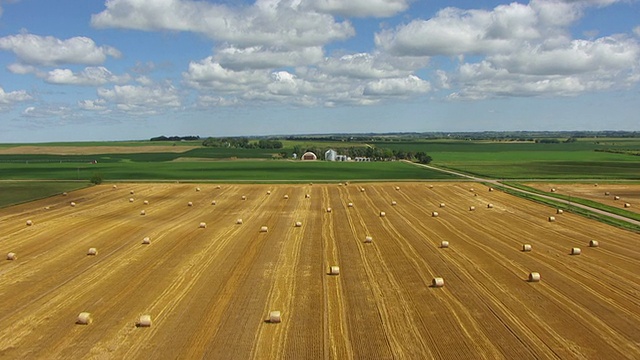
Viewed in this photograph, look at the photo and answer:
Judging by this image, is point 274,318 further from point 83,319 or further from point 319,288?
point 83,319

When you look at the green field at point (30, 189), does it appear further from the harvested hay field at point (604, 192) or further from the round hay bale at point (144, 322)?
the harvested hay field at point (604, 192)

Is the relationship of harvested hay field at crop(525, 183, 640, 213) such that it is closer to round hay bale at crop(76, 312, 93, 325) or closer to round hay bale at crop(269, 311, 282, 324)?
round hay bale at crop(269, 311, 282, 324)

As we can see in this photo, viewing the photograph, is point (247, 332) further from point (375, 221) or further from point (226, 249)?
point (375, 221)

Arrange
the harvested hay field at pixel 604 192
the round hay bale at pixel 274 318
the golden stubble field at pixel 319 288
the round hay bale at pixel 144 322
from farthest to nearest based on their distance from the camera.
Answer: the harvested hay field at pixel 604 192 → the round hay bale at pixel 274 318 → the round hay bale at pixel 144 322 → the golden stubble field at pixel 319 288

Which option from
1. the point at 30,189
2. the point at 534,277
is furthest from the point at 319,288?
the point at 30,189

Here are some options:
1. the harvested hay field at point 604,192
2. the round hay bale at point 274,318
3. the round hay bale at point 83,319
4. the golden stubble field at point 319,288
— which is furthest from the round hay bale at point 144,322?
the harvested hay field at point 604,192

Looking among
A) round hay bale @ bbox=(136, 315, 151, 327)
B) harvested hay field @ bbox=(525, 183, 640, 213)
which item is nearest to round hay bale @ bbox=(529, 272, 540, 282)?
round hay bale @ bbox=(136, 315, 151, 327)

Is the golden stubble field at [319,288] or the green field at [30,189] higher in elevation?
the golden stubble field at [319,288]
